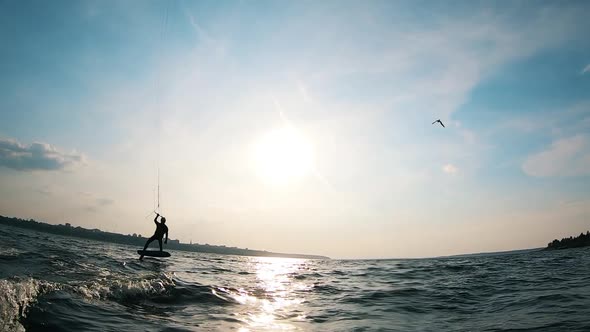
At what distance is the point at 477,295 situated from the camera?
15172 mm

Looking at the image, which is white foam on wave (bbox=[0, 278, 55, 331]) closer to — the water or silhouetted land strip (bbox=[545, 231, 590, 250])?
the water

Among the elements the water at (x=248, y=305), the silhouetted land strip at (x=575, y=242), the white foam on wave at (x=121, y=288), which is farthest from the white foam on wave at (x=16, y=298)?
the silhouetted land strip at (x=575, y=242)

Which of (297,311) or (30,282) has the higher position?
(30,282)

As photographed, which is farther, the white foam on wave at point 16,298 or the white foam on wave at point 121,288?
the white foam on wave at point 121,288

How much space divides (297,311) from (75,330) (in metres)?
6.68

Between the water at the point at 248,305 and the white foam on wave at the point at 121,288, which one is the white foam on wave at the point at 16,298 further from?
the white foam on wave at the point at 121,288

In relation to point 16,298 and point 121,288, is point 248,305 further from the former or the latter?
point 16,298

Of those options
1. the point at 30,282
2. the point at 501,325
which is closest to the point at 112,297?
the point at 30,282

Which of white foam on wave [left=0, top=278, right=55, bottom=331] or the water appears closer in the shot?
white foam on wave [left=0, top=278, right=55, bottom=331]

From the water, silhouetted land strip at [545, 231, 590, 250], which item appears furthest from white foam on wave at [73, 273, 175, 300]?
silhouetted land strip at [545, 231, 590, 250]

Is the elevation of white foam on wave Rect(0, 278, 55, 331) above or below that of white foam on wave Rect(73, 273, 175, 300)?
above

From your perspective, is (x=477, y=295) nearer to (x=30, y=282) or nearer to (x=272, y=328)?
(x=272, y=328)

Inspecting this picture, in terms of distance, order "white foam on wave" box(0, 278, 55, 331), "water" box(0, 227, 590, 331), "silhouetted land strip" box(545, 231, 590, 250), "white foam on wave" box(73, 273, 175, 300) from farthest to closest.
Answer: "silhouetted land strip" box(545, 231, 590, 250), "white foam on wave" box(73, 273, 175, 300), "water" box(0, 227, 590, 331), "white foam on wave" box(0, 278, 55, 331)

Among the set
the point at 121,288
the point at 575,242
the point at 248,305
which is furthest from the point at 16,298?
the point at 575,242
